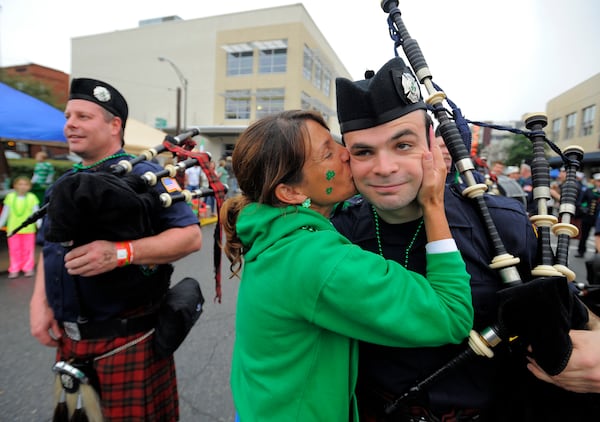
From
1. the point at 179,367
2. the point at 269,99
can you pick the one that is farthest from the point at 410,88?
the point at 269,99

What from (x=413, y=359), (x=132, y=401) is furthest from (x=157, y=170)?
(x=413, y=359)

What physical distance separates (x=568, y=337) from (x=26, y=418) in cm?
340

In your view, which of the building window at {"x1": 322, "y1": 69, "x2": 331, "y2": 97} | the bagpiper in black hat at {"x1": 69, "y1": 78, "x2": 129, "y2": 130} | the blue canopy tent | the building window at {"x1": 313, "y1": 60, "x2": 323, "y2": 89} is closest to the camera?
the bagpiper in black hat at {"x1": 69, "y1": 78, "x2": 129, "y2": 130}

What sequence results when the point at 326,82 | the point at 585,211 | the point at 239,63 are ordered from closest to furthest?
the point at 585,211
the point at 239,63
the point at 326,82

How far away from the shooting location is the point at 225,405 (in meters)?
2.80

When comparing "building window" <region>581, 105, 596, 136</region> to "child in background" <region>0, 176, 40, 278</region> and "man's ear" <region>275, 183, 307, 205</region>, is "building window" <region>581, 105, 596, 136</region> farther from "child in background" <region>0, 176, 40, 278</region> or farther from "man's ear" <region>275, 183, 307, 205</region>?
"child in background" <region>0, 176, 40, 278</region>

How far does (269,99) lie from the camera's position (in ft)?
103

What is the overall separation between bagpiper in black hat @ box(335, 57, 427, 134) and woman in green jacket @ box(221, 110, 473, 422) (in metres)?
0.15

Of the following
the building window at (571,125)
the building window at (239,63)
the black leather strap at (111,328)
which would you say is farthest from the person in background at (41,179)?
the building window at (571,125)

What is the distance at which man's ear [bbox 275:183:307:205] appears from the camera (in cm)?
125

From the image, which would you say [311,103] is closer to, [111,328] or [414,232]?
[111,328]

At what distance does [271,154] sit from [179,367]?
2808 mm

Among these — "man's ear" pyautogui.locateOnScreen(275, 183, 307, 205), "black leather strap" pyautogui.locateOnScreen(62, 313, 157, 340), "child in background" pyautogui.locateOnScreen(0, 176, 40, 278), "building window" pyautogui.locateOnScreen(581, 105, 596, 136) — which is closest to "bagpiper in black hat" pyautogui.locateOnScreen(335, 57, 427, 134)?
"man's ear" pyautogui.locateOnScreen(275, 183, 307, 205)

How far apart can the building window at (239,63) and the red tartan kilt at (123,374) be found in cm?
3335
